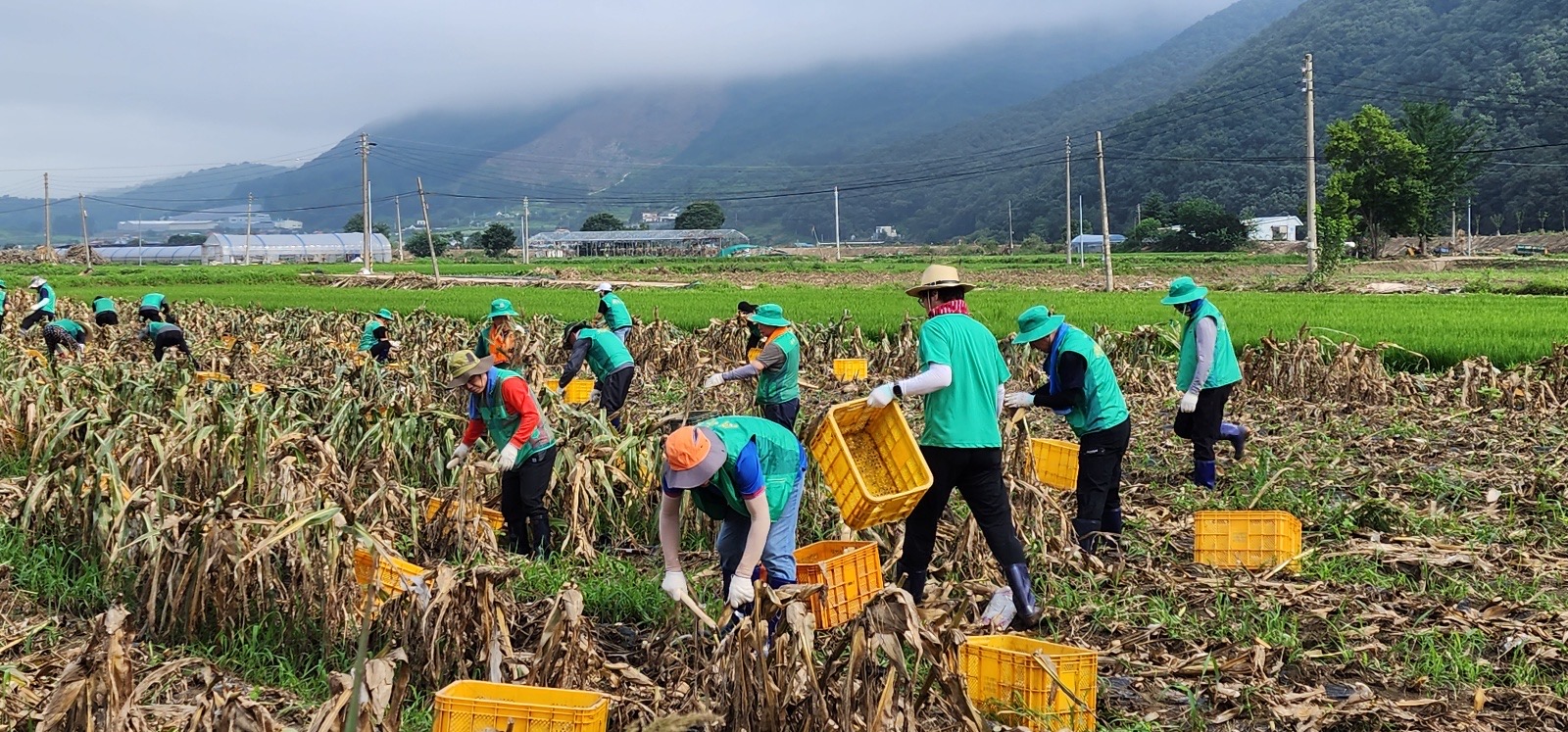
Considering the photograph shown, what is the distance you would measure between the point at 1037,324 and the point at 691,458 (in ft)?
8.68

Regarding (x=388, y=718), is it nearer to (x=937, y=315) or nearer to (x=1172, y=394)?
(x=937, y=315)

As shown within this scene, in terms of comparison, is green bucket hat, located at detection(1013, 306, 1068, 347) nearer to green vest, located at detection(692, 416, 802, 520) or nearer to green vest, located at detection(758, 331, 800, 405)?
green vest, located at detection(692, 416, 802, 520)

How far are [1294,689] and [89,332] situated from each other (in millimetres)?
18783

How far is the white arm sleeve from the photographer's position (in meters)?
4.87

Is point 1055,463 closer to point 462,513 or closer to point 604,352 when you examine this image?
point 462,513

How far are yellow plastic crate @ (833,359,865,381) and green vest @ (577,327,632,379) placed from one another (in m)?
3.37

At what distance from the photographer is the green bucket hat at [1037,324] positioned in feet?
19.6

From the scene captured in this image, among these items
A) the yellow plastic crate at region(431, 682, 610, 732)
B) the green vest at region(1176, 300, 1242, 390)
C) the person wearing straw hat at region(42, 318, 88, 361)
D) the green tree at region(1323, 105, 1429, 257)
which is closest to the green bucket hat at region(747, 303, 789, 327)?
the green vest at region(1176, 300, 1242, 390)

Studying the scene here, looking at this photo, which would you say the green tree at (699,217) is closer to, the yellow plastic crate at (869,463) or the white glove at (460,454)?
the white glove at (460,454)

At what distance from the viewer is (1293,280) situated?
36.7 m

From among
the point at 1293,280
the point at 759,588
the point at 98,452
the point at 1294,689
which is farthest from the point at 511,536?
the point at 1293,280

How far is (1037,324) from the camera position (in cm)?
608

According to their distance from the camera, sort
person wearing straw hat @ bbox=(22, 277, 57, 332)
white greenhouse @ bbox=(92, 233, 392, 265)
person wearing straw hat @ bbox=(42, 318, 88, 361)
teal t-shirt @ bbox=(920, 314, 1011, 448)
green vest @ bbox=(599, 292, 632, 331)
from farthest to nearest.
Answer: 1. white greenhouse @ bbox=(92, 233, 392, 265)
2. person wearing straw hat @ bbox=(22, 277, 57, 332)
3. person wearing straw hat @ bbox=(42, 318, 88, 361)
4. green vest @ bbox=(599, 292, 632, 331)
5. teal t-shirt @ bbox=(920, 314, 1011, 448)

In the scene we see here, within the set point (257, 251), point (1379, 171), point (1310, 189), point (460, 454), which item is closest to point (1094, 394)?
point (460, 454)
